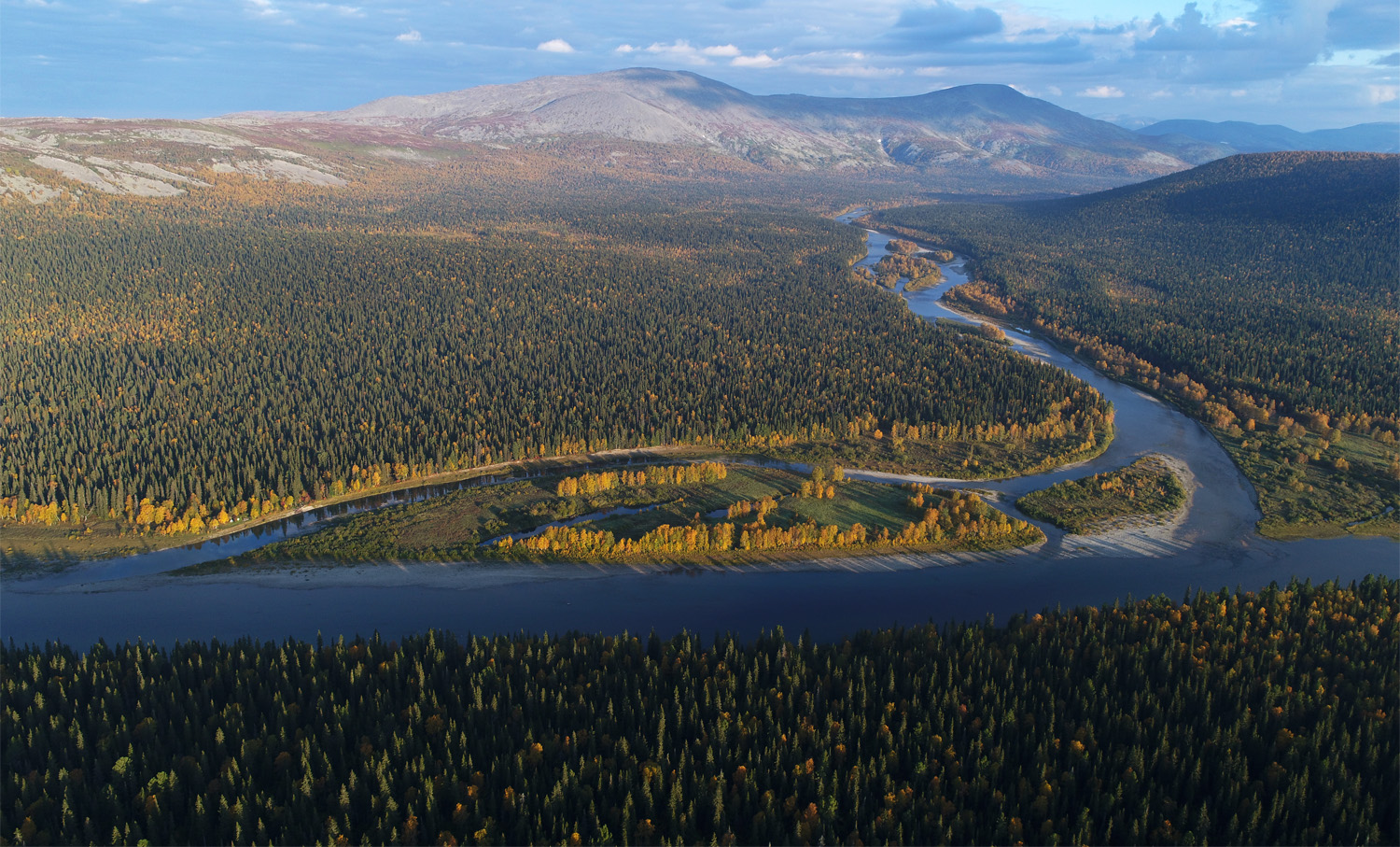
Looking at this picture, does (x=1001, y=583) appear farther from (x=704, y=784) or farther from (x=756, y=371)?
(x=756, y=371)

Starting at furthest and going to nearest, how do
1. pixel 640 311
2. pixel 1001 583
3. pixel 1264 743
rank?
pixel 640 311, pixel 1001 583, pixel 1264 743

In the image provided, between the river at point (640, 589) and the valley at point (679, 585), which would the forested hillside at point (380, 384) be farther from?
the river at point (640, 589)

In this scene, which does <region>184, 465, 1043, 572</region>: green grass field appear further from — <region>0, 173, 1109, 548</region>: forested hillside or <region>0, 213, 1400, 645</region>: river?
<region>0, 173, 1109, 548</region>: forested hillside

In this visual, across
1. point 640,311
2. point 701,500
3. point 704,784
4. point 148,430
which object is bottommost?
point 704,784

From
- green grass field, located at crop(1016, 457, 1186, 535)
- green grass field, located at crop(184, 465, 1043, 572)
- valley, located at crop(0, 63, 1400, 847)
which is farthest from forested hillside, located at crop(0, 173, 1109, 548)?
green grass field, located at crop(1016, 457, 1186, 535)

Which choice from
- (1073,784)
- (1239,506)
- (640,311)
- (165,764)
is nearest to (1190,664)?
(1073,784)

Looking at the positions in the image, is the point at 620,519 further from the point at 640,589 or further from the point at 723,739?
the point at 723,739

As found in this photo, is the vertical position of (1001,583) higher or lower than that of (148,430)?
lower

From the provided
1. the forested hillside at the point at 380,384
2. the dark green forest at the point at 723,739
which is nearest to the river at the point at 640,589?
the dark green forest at the point at 723,739
